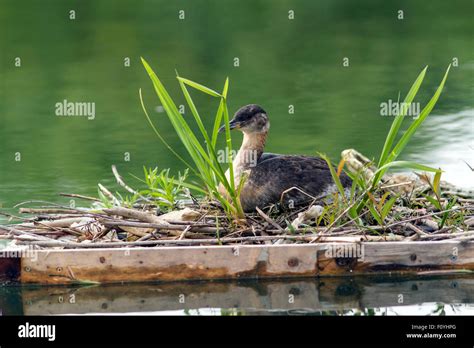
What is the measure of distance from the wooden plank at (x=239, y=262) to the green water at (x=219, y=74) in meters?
3.04

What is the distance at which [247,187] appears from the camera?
1020 centimetres

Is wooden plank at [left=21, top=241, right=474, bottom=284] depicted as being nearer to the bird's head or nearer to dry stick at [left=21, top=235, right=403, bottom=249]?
dry stick at [left=21, top=235, right=403, bottom=249]

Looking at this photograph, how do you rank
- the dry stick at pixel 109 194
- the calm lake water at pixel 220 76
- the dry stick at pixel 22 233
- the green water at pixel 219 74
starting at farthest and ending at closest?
the green water at pixel 219 74 < the calm lake water at pixel 220 76 < the dry stick at pixel 109 194 < the dry stick at pixel 22 233

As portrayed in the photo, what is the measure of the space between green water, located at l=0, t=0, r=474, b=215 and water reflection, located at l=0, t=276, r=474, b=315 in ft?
10.6

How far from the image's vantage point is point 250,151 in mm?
10680

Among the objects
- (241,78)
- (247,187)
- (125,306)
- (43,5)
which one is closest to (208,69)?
(241,78)

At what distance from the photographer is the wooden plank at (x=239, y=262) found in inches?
367

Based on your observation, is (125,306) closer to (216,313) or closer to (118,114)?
(216,313)

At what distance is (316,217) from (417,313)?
136 centimetres

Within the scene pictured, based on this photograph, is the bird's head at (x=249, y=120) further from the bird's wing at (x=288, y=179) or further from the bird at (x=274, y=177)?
the bird's wing at (x=288, y=179)

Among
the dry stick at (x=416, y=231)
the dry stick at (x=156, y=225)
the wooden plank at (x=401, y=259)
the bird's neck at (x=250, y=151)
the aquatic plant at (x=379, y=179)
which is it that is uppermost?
the bird's neck at (x=250, y=151)

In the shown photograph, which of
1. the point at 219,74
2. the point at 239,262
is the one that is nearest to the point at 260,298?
the point at 239,262

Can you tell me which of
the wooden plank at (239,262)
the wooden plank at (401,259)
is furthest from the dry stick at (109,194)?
the wooden plank at (401,259)

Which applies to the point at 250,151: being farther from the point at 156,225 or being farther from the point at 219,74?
the point at 219,74
